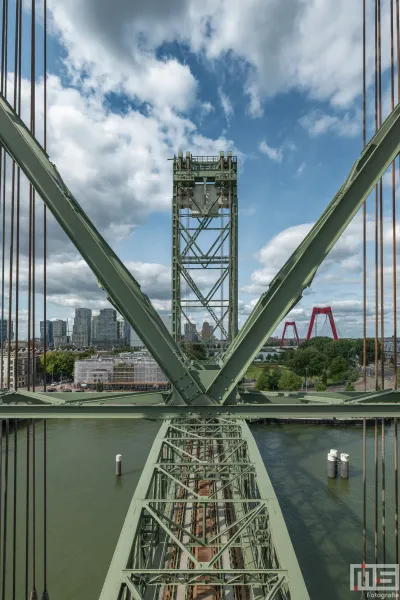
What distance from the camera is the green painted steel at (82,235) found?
11.7 ft

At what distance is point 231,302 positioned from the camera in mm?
16594

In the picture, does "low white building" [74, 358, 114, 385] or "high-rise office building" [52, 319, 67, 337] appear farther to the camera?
"high-rise office building" [52, 319, 67, 337]

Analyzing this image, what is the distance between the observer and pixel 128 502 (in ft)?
46.7

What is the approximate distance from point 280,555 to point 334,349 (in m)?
60.1

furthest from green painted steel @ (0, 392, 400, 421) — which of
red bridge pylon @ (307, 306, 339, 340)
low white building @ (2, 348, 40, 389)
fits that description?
red bridge pylon @ (307, 306, 339, 340)

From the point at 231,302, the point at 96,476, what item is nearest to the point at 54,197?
the point at 231,302

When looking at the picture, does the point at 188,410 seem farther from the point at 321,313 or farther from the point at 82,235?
the point at 321,313

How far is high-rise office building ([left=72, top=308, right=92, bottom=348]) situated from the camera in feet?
478

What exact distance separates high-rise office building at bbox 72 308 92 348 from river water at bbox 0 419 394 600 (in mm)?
126329

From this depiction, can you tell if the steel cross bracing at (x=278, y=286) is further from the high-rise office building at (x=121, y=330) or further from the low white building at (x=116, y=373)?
the high-rise office building at (x=121, y=330)

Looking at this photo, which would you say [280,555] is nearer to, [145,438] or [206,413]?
[206,413]

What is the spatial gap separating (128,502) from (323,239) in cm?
1468

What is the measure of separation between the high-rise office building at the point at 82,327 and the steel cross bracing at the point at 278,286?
148 m

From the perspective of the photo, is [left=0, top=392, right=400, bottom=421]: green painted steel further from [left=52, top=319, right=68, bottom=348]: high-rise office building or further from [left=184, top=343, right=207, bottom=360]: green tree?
[left=52, top=319, right=68, bottom=348]: high-rise office building
